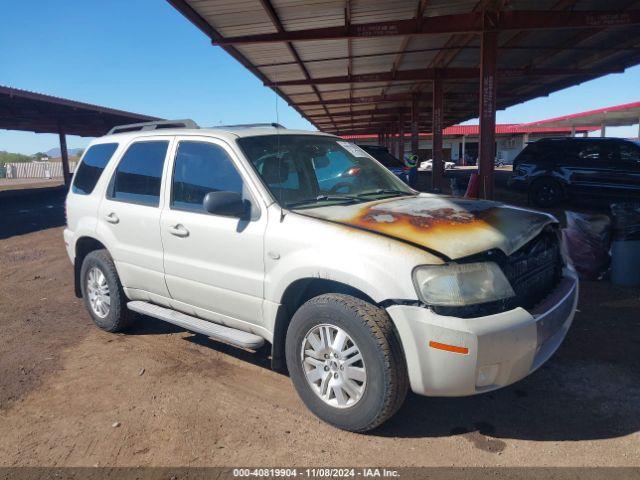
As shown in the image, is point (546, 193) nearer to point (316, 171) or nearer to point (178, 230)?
point (316, 171)

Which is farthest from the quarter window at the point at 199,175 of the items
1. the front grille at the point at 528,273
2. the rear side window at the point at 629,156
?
the rear side window at the point at 629,156

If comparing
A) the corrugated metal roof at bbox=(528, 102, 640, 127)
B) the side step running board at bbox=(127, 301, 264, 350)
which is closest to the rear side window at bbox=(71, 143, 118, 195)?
the side step running board at bbox=(127, 301, 264, 350)

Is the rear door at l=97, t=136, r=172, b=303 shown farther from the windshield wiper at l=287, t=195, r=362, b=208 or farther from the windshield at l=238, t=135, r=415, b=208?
the windshield wiper at l=287, t=195, r=362, b=208

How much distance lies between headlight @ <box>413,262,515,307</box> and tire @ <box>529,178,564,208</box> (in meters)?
10.6

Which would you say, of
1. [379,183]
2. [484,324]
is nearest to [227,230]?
[379,183]

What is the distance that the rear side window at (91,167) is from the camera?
15.4 feet

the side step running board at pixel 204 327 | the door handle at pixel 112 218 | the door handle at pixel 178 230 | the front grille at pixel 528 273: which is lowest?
the side step running board at pixel 204 327

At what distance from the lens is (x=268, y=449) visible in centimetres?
279

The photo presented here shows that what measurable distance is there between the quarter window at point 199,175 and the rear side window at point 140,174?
222 millimetres

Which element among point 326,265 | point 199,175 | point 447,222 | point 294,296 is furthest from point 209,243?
point 447,222

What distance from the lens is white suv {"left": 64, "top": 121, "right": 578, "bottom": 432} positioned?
2598 millimetres

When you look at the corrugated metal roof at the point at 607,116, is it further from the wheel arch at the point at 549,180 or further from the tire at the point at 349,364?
the tire at the point at 349,364

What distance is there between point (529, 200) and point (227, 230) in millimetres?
10979

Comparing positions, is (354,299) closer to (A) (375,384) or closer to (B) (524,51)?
(A) (375,384)
